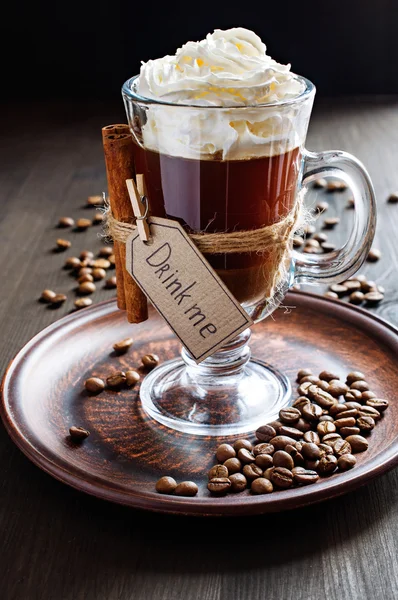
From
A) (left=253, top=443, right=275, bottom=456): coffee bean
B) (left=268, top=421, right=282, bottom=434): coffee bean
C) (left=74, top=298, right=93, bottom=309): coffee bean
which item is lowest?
(left=74, top=298, right=93, bottom=309): coffee bean

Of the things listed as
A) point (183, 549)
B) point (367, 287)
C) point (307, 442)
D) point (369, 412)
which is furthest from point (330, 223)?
point (183, 549)

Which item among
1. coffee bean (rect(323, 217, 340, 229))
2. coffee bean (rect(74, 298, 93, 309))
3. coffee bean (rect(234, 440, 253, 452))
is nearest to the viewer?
coffee bean (rect(234, 440, 253, 452))

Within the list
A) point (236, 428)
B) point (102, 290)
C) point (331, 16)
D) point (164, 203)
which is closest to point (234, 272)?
point (164, 203)

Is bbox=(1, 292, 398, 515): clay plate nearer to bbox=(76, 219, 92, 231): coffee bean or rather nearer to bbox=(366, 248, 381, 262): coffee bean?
bbox=(366, 248, 381, 262): coffee bean

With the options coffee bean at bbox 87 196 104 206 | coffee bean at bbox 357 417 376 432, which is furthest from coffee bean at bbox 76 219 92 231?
coffee bean at bbox 357 417 376 432

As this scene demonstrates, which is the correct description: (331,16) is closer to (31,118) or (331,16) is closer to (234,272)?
(31,118)

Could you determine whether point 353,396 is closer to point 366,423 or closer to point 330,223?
point 366,423

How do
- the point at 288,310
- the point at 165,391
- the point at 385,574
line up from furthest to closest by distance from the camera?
1. the point at 288,310
2. the point at 165,391
3. the point at 385,574
